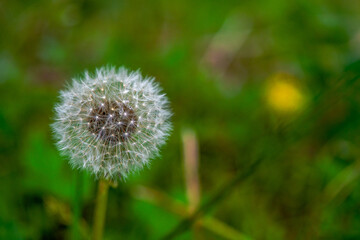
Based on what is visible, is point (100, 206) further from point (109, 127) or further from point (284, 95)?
point (284, 95)

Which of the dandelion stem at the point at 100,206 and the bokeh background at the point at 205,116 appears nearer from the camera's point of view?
the dandelion stem at the point at 100,206

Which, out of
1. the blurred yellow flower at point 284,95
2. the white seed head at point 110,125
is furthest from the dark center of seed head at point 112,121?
the blurred yellow flower at point 284,95

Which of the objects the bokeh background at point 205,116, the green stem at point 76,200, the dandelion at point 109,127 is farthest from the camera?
the bokeh background at point 205,116

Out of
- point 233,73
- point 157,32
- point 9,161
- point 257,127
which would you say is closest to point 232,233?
point 257,127

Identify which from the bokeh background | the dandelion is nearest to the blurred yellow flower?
the bokeh background

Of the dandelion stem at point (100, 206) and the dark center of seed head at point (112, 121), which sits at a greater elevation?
the dark center of seed head at point (112, 121)

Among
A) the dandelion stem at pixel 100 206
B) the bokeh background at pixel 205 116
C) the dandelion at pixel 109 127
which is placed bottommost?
the dandelion stem at pixel 100 206

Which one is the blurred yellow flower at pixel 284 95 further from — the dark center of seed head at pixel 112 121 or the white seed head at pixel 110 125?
the dark center of seed head at pixel 112 121

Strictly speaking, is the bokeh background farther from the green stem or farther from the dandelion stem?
the dandelion stem

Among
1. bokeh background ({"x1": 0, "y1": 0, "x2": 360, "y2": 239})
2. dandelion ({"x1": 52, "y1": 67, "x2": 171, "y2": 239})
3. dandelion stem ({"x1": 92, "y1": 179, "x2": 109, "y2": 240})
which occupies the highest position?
bokeh background ({"x1": 0, "y1": 0, "x2": 360, "y2": 239})
